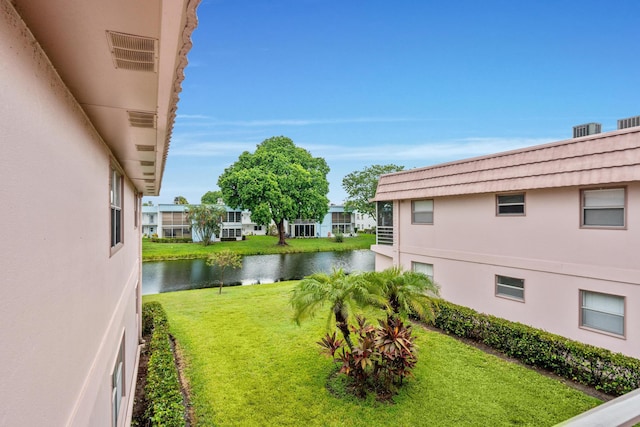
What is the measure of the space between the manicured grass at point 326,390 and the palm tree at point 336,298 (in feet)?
4.76

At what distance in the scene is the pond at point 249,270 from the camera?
21.3 meters

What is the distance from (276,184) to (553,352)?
96.2 ft

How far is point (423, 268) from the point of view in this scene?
13883mm

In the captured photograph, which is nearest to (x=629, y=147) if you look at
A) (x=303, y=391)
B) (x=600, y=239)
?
(x=600, y=239)

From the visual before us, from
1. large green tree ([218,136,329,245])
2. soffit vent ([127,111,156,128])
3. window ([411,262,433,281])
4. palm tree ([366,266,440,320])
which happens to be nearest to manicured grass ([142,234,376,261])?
large green tree ([218,136,329,245])

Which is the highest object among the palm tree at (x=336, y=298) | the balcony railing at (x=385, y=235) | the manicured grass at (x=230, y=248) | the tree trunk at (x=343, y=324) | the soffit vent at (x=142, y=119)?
the soffit vent at (x=142, y=119)

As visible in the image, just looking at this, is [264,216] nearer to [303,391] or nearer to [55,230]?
[303,391]

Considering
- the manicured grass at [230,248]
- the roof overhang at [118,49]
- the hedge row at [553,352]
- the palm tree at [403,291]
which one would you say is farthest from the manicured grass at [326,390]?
the manicured grass at [230,248]

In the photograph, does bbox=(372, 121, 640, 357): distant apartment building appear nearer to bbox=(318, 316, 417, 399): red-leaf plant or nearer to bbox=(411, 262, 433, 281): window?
bbox=(411, 262, 433, 281): window

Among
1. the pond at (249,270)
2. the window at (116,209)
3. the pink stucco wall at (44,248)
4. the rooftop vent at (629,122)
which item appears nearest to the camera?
the pink stucco wall at (44,248)

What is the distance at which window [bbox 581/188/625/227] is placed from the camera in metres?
8.02

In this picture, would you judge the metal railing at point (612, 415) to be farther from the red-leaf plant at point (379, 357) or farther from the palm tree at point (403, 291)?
the palm tree at point (403, 291)

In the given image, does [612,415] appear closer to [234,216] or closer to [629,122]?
[629,122]

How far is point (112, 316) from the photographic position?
4695 mm
